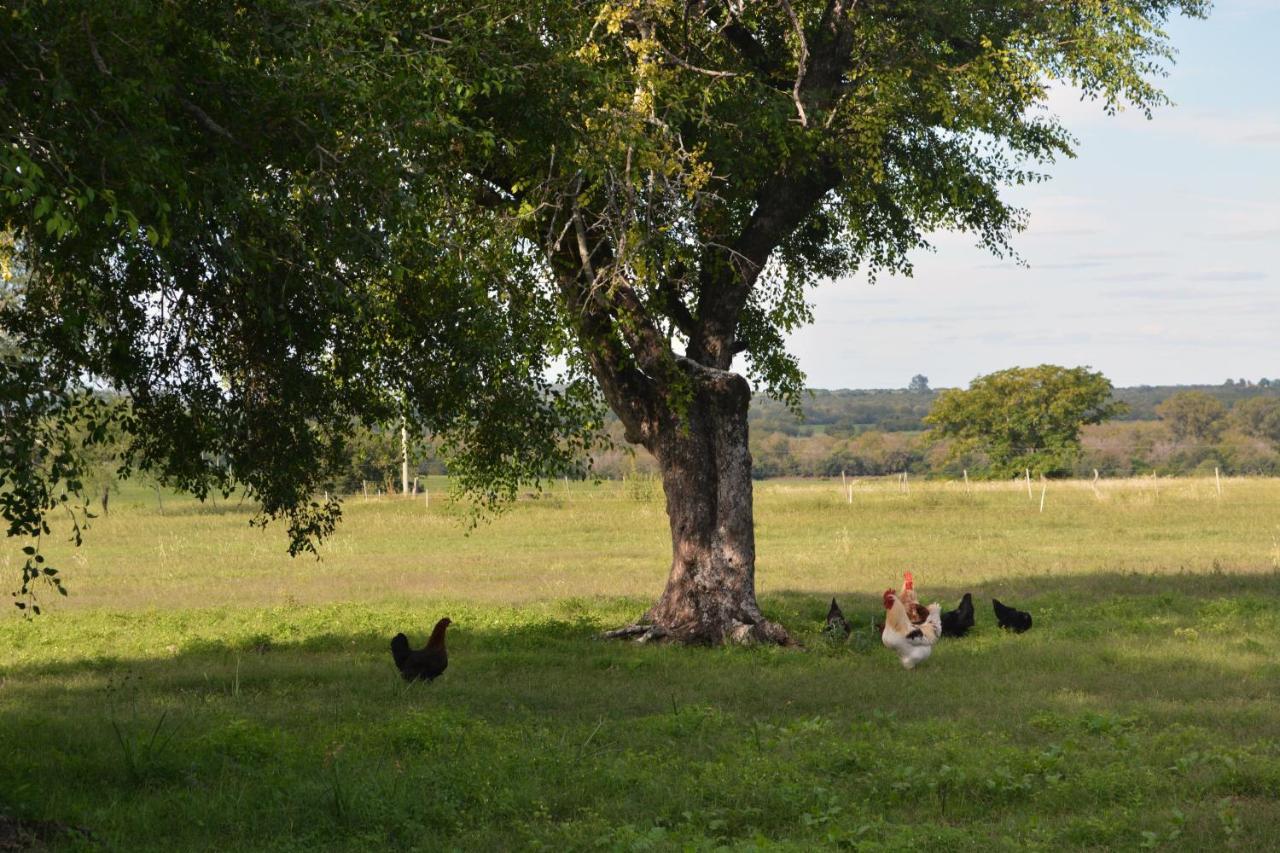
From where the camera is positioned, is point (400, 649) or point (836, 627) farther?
point (836, 627)

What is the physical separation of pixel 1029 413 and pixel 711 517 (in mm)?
Answer: 89841

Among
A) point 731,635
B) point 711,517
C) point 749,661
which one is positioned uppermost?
point 711,517

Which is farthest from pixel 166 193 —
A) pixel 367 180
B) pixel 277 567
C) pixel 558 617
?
pixel 277 567

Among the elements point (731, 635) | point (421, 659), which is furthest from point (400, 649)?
point (731, 635)

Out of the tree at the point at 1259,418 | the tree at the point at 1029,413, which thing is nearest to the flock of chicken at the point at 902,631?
the tree at the point at 1029,413

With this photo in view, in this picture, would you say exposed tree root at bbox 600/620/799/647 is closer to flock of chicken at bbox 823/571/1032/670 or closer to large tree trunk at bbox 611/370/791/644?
large tree trunk at bbox 611/370/791/644

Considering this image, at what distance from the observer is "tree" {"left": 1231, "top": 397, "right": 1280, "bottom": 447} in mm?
167625

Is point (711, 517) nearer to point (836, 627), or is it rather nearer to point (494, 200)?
point (836, 627)

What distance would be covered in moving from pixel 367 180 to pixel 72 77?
256 centimetres

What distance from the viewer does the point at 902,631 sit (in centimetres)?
1888

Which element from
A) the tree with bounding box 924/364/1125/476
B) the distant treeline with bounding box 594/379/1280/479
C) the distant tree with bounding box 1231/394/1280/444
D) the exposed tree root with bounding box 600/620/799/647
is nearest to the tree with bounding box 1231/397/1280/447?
the distant tree with bounding box 1231/394/1280/444

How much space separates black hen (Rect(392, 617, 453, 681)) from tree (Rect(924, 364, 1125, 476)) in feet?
295

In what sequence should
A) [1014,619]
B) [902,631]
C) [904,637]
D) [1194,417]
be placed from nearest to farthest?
[904,637], [902,631], [1014,619], [1194,417]

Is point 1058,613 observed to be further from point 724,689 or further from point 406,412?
point 406,412
